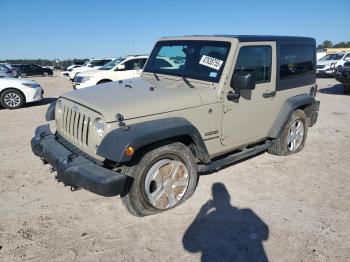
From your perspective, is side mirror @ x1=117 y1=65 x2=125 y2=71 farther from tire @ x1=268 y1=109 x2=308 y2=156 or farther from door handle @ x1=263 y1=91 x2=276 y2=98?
door handle @ x1=263 y1=91 x2=276 y2=98

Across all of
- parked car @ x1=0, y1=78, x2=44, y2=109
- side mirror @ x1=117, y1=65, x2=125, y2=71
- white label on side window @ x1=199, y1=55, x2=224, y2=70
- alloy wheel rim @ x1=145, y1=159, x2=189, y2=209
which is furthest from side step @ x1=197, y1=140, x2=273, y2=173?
side mirror @ x1=117, y1=65, x2=125, y2=71

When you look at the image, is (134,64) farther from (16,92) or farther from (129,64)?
(16,92)

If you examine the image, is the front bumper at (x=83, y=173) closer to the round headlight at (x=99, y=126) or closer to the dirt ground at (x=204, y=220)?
the round headlight at (x=99, y=126)

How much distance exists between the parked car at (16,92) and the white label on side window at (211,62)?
28.0ft

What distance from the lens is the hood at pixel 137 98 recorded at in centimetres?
351

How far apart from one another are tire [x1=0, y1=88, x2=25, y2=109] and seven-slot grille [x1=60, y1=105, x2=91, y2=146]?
25.2 ft

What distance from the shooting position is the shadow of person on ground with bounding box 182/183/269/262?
124 inches

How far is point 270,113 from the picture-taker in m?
5.06

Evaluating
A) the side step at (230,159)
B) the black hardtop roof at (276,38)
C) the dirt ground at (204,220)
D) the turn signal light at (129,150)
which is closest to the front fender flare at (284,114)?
the side step at (230,159)

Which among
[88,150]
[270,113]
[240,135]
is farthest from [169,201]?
[270,113]

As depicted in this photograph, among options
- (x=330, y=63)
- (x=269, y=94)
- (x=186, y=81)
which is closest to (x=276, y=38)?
(x=269, y=94)

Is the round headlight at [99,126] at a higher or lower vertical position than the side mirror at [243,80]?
lower

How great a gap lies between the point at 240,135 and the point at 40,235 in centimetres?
284

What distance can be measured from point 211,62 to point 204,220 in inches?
79.5
